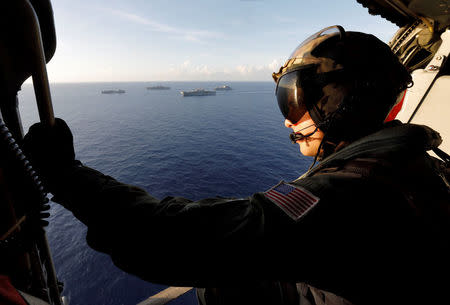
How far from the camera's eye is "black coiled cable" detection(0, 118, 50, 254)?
1.09 metres

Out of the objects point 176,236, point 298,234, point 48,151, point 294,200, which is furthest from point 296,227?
point 48,151

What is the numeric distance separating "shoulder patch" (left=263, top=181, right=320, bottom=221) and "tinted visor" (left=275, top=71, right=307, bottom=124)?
1.45 meters

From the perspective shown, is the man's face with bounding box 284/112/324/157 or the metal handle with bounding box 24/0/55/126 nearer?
the metal handle with bounding box 24/0/55/126

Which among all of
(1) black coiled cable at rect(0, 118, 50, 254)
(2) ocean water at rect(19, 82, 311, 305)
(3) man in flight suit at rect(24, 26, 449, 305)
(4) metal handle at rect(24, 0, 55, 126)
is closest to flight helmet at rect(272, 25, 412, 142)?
(3) man in flight suit at rect(24, 26, 449, 305)

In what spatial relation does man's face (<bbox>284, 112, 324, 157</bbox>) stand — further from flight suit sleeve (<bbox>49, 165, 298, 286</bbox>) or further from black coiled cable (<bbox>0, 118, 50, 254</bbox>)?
black coiled cable (<bbox>0, 118, 50, 254</bbox>)

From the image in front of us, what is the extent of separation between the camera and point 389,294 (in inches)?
45.0

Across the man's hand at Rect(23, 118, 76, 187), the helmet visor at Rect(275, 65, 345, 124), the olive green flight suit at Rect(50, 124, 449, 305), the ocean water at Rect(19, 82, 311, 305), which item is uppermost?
the helmet visor at Rect(275, 65, 345, 124)

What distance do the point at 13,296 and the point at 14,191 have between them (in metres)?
0.61

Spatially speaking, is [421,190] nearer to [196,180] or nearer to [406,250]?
[406,250]

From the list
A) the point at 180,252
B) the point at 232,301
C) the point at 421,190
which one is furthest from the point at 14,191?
the point at 421,190

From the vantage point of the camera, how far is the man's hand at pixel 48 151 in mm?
1255

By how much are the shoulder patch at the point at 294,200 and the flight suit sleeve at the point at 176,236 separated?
0.08 m

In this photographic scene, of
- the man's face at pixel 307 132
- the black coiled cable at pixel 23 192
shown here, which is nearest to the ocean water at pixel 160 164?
the black coiled cable at pixel 23 192

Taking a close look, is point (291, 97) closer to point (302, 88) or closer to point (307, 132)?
point (302, 88)
